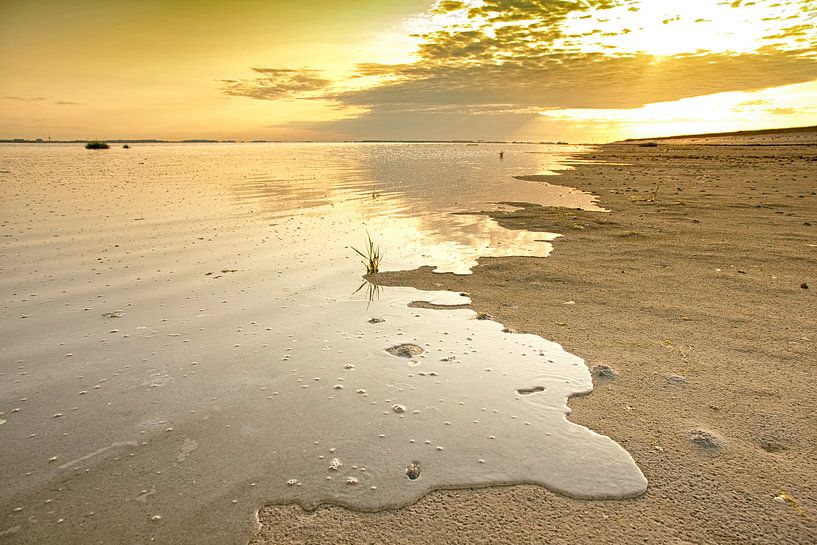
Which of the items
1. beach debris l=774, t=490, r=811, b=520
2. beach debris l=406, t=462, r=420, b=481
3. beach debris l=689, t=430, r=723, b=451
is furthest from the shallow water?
beach debris l=774, t=490, r=811, b=520

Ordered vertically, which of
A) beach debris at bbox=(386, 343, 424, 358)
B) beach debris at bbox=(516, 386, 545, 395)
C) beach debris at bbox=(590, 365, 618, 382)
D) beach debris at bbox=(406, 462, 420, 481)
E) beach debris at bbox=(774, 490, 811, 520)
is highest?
beach debris at bbox=(774, 490, 811, 520)

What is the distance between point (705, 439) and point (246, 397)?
286 cm

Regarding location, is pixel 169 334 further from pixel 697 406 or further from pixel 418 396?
pixel 697 406

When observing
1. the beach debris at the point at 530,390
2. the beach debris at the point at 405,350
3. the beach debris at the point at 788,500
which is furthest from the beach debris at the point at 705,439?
the beach debris at the point at 405,350

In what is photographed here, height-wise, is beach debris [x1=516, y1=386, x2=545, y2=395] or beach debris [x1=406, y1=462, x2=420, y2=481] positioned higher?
beach debris [x1=516, y1=386, x2=545, y2=395]

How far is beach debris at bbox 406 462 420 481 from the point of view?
236 centimetres

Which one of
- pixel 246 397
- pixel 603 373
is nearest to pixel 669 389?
pixel 603 373

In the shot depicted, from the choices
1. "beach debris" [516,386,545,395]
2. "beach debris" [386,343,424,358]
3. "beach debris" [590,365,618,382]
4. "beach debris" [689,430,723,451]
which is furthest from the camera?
"beach debris" [386,343,424,358]

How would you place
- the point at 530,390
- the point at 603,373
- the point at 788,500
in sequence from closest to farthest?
the point at 788,500 → the point at 530,390 → the point at 603,373

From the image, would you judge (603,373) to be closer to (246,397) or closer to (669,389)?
(669,389)

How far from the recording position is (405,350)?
385 centimetres

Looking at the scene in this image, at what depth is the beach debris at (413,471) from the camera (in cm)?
236

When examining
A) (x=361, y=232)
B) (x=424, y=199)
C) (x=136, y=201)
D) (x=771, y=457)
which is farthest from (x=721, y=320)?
(x=136, y=201)

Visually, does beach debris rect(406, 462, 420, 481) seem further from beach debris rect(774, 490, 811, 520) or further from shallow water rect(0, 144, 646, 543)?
beach debris rect(774, 490, 811, 520)
